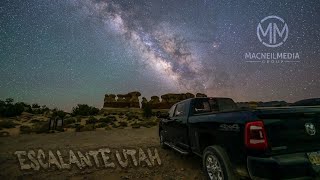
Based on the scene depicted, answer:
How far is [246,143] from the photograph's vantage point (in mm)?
3348

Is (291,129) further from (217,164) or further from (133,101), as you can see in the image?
(133,101)

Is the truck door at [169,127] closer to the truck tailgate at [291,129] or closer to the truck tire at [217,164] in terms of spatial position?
the truck tire at [217,164]

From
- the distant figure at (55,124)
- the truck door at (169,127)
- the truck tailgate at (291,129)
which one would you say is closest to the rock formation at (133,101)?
the distant figure at (55,124)

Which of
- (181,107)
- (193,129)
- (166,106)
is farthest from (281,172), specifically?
(166,106)

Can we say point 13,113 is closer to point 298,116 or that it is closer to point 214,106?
point 214,106

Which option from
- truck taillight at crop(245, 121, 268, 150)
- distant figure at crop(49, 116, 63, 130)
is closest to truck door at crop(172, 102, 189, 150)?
truck taillight at crop(245, 121, 268, 150)

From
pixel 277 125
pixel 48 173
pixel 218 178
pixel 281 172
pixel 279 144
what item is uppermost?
pixel 277 125

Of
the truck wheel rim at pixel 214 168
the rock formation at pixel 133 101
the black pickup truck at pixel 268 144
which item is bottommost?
the truck wheel rim at pixel 214 168

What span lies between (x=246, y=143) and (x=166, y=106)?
85836mm

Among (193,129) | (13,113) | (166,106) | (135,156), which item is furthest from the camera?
(166,106)

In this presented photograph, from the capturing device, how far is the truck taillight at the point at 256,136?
325 centimetres

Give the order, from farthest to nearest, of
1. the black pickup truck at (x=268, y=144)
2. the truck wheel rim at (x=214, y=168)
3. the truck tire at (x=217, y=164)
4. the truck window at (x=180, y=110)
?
the truck window at (x=180, y=110) → the truck wheel rim at (x=214, y=168) → the truck tire at (x=217, y=164) → the black pickup truck at (x=268, y=144)

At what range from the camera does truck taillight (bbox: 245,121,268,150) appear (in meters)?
3.25

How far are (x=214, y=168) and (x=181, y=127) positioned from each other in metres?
2.06
